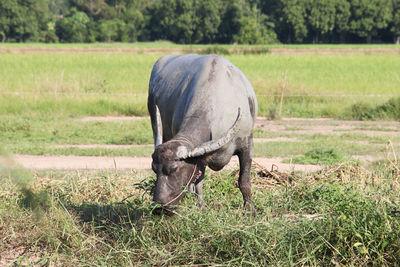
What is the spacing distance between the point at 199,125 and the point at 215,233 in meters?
0.95

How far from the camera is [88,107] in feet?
45.8

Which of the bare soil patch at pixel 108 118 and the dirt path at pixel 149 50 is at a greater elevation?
the bare soil patch at pixel 108 118

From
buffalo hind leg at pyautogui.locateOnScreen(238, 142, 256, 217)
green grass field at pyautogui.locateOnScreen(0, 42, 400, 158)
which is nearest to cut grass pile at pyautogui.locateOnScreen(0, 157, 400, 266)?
buffalo hind leg at pyautogui.locateOnScreen(238, 142, 256, 217)

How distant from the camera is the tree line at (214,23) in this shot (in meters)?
56.7

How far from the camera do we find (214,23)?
205 ft

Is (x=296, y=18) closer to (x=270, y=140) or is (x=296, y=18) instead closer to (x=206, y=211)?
(x=270, y=140)

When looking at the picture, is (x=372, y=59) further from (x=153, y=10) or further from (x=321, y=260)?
(x=153, y=10)

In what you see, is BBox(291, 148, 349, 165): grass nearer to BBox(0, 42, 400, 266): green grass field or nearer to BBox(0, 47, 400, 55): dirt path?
BBox(0, 42, 400, 266): green grass field

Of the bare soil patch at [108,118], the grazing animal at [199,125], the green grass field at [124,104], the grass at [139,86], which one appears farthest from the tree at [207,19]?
the grazing animal at [199,125]

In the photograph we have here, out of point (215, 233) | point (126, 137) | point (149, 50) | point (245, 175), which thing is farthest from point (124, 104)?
point (149, 50)

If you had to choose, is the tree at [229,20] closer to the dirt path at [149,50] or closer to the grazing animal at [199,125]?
the dirt path at [149,50]

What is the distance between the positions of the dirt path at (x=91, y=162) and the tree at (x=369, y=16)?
Result: 56.4m

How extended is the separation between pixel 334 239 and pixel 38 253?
2315 millimetres

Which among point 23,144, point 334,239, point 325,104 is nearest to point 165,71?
point 334,239
